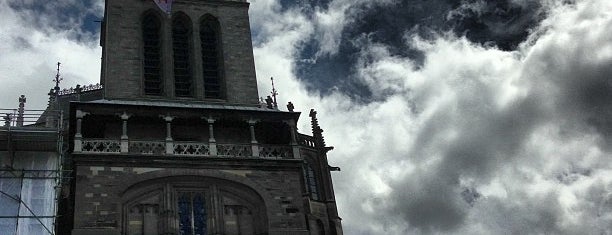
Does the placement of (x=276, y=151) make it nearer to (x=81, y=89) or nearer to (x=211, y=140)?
(x=211, y=140)

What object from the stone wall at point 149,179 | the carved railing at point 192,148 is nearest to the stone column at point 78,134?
the stone wall at point 149,179

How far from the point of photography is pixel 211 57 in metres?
43.5

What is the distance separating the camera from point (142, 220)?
3206 cm

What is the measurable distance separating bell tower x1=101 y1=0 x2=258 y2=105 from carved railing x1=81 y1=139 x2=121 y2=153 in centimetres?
521

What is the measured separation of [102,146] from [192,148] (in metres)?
4.19

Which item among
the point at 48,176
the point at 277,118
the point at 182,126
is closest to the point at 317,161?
the point at 277,118

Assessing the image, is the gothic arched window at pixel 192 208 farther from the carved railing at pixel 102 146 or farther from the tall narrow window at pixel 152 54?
the tall narrow window at pixel 152 54

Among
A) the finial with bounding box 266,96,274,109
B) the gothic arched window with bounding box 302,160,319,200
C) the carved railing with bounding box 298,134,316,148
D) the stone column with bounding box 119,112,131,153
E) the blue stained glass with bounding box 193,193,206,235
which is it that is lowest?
the blue stained glass with bounding box 193,193,206,235

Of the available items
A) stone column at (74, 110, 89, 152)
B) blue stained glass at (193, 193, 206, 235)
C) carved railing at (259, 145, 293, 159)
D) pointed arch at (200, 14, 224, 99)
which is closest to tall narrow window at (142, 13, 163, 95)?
pointed arch at (200, 14, 224, 99)

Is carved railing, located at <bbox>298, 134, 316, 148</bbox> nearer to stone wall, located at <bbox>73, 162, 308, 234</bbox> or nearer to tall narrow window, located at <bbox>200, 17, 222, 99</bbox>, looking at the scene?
tall narrow window, located at <bbox>200, 17, 222, 99</bbox>

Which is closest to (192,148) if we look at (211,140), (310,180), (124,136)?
(211,140)

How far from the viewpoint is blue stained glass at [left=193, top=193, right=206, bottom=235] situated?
32.5 meters

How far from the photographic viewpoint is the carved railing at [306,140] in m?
44.2

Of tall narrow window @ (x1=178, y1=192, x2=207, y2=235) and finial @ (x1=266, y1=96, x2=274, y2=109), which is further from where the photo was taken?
finial @ (x1=266, y1=96, x2=274, y2=109)
